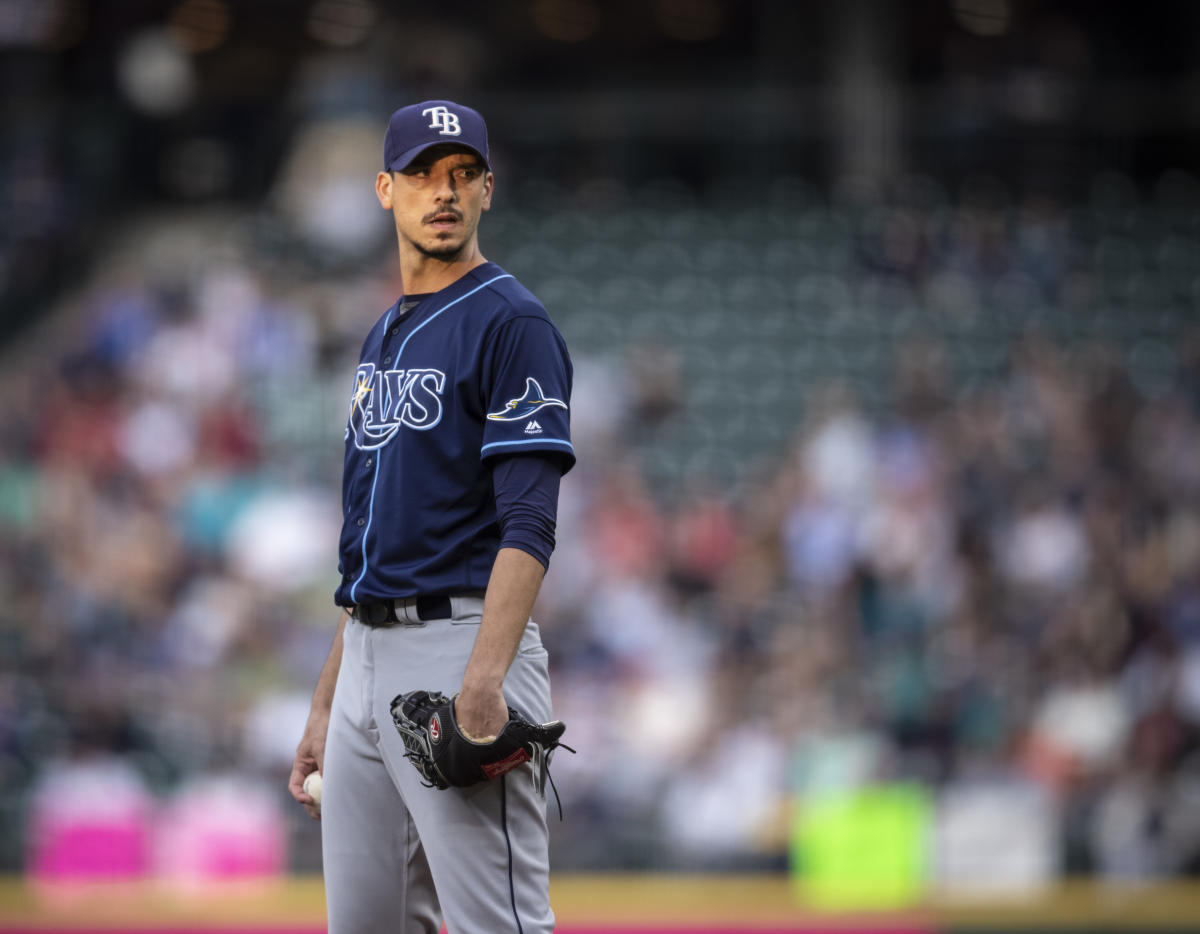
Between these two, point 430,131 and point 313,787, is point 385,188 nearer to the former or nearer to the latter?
point 430,131

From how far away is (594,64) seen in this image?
1473 cm

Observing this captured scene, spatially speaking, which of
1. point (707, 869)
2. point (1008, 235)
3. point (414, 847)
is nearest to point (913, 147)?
point (1008, 235)

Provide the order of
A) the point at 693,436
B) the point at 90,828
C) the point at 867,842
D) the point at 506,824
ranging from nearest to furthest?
the point at 506,824 < the point at 867,842 < the point at 90,828 < the point at 693,436

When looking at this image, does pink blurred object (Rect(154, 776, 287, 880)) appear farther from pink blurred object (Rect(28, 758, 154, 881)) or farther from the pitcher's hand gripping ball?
the pitcher's hand gripping ball

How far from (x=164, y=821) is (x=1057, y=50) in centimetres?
902

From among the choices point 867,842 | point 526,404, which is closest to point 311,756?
point 526,404

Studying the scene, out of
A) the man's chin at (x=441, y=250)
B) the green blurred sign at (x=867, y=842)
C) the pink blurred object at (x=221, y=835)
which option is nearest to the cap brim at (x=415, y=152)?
the man's chin at (x=441, y=250)

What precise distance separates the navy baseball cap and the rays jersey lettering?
0.38 metres

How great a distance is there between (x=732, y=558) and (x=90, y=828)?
11.8ft

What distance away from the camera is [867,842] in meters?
7.69

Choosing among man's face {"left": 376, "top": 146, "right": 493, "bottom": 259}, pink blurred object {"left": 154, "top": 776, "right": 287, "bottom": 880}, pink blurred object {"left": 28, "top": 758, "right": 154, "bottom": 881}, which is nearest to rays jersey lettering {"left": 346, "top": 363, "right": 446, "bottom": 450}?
man's face {"left": 376, "top": 146, "right": 493, "bottom": 259}

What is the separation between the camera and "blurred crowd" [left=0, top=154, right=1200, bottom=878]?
26.5 ft

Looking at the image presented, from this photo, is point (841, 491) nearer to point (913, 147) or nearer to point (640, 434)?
point (640, 434)

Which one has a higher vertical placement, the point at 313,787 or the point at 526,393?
the point at 526,393
